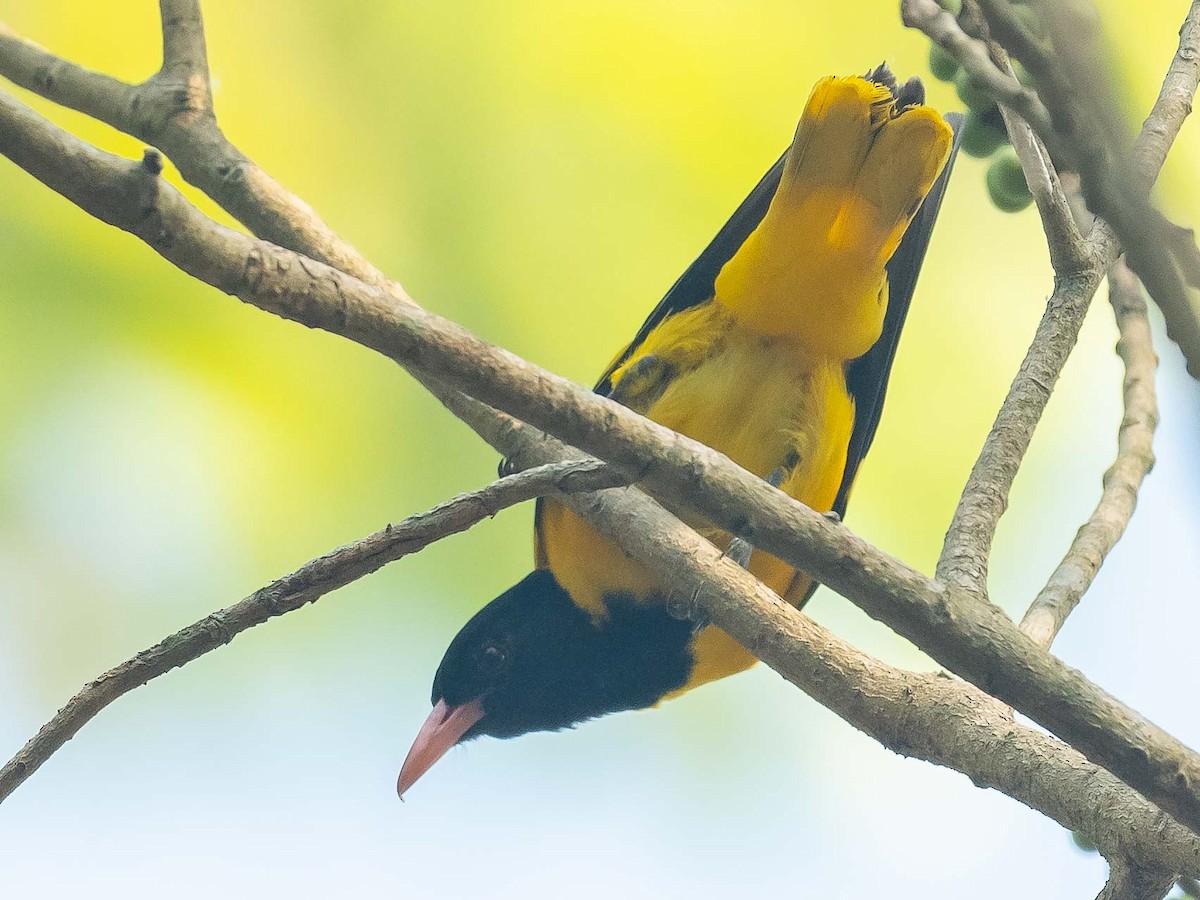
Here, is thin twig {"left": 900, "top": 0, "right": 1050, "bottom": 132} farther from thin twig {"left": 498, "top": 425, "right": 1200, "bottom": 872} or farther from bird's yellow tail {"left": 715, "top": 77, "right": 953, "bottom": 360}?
thin twig {"left": 498, "top": 425, "right": 1200, "bottom": 872}

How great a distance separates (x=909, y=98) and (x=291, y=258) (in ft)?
6.69

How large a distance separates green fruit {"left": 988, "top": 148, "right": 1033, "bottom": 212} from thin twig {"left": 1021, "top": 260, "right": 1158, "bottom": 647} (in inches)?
11.5

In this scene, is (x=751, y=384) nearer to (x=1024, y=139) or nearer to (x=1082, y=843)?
(x=1024, y=139)

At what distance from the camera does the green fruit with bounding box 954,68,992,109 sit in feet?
9.23

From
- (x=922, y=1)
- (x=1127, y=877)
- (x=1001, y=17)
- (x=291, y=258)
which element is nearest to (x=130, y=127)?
(x=291, y=258)

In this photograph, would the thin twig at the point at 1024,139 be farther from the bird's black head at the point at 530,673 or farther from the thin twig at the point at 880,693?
the bird's black head at the point at 530,673

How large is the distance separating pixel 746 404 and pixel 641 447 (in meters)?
1.71

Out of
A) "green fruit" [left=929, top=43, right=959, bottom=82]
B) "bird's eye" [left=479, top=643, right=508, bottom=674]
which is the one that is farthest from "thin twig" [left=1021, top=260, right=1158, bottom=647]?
"bird's eye" [left=479, top=643, right=508, bottom=674]

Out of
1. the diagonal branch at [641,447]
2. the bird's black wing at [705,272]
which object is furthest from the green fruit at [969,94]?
the diagonal branch at [641,447]

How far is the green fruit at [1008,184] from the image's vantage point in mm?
2945

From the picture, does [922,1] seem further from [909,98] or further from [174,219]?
[174,219]

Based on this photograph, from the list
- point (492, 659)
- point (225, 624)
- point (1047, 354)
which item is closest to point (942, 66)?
point (1047, 354)

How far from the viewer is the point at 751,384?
3307 millimetres

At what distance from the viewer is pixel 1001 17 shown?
1.30 metres
